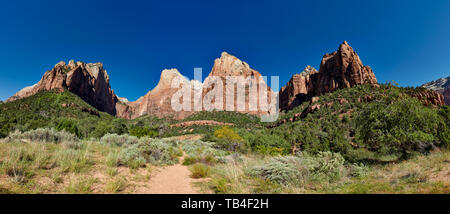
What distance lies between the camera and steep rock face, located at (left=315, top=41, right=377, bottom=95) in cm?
5888

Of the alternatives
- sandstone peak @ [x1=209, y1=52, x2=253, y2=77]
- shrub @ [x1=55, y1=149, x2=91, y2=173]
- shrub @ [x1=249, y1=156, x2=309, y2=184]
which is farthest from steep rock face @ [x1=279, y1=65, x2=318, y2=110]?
shrub @ [x1=55, y1=149, x2=91, y2=173]

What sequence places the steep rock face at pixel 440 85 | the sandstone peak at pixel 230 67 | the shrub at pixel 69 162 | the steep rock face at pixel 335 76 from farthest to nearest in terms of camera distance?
the sandstone peak at pixel 230 67 < the steep rock face at pixel 440 85 < the steep rock face at pixel 335 76 < the shrub at pixel 69 162

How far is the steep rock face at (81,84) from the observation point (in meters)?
82.0

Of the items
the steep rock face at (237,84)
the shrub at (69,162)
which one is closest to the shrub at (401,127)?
the shrub at (69,162)

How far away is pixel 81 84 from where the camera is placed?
99562 millimetres

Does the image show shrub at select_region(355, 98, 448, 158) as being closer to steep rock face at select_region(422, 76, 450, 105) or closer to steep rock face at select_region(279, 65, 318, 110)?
steep rock face at select_region(279, 65, 318, 110)

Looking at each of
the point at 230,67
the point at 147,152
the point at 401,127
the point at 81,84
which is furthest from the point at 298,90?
the point at 81,84

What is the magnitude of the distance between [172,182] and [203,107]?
11088 centimetres

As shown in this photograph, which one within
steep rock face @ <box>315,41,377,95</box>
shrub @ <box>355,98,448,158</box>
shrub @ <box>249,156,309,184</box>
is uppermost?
steep rock face @ <box>315,41,377,95</box>

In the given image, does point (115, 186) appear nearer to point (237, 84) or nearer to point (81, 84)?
point (237, 84)

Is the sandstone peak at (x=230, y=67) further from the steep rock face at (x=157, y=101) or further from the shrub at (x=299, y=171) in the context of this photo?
the shrub at (x=299, y=171)

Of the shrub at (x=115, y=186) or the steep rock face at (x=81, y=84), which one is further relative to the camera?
the steep rock face at (x=81, y=84)

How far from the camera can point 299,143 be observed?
32062mm

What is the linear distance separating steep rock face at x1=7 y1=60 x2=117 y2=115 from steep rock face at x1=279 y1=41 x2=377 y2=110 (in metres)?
131
